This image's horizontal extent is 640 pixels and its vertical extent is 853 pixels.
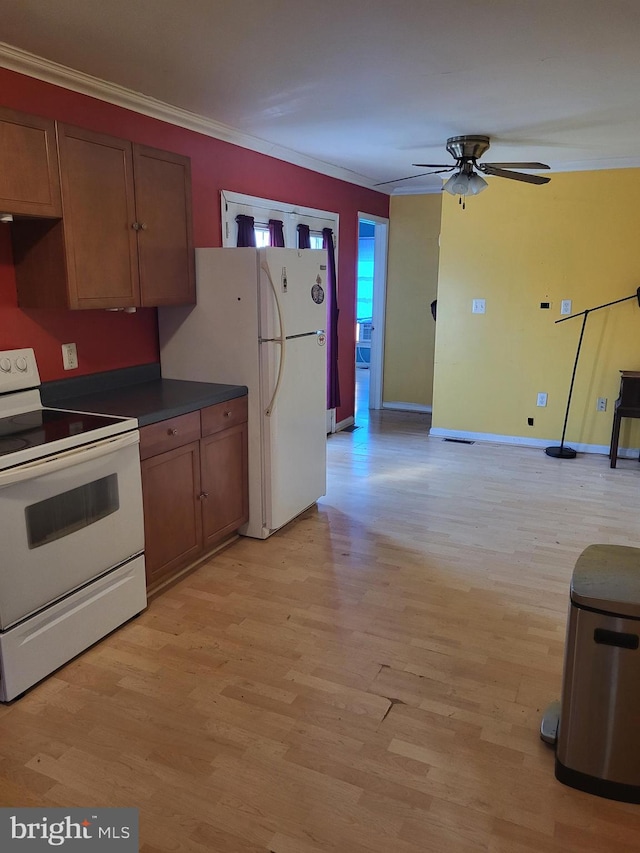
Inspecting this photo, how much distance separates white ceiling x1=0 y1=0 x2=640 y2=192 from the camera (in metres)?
2.21

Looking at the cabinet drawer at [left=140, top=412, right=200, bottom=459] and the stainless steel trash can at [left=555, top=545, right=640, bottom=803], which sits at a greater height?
the cabinet drawer at [left=140, top=412, right=200, bottom=459]

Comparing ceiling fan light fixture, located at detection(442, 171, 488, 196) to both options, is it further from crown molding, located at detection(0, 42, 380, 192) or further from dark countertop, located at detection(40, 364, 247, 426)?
dark countertop, located at detection(40, 364, 247, 426)

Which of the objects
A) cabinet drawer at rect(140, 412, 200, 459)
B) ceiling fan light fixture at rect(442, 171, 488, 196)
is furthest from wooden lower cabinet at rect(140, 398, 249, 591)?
ceiling fan light fixture at rect(442, 171, 488, 196)

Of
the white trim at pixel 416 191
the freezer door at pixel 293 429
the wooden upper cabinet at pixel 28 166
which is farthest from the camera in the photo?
the white trim at pixel 416 191

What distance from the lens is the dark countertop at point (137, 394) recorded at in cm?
287

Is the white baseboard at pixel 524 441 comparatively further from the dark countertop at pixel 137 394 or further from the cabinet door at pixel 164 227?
the cabinet door at pixel 164 227

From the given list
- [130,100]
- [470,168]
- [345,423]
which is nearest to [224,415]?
[130,100]

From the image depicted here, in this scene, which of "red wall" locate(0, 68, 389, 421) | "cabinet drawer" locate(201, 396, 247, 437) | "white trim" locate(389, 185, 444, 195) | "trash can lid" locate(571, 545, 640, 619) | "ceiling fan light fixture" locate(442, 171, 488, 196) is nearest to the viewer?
"trash can lid" locate(571, 545, 640, 619)

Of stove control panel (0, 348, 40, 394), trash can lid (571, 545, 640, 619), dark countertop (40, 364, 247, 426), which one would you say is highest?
stove control panel (0, 348, 40, 394)

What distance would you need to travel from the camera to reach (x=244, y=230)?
14.0 feet

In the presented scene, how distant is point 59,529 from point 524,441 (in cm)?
440

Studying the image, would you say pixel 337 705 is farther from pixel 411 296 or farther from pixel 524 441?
pixel 411 296

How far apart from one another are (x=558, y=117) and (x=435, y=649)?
2.97 m

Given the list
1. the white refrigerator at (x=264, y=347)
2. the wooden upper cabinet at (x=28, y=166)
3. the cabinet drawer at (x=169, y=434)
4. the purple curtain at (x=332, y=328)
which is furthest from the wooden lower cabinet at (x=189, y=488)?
the purple curtain at (x=332, y=328)
